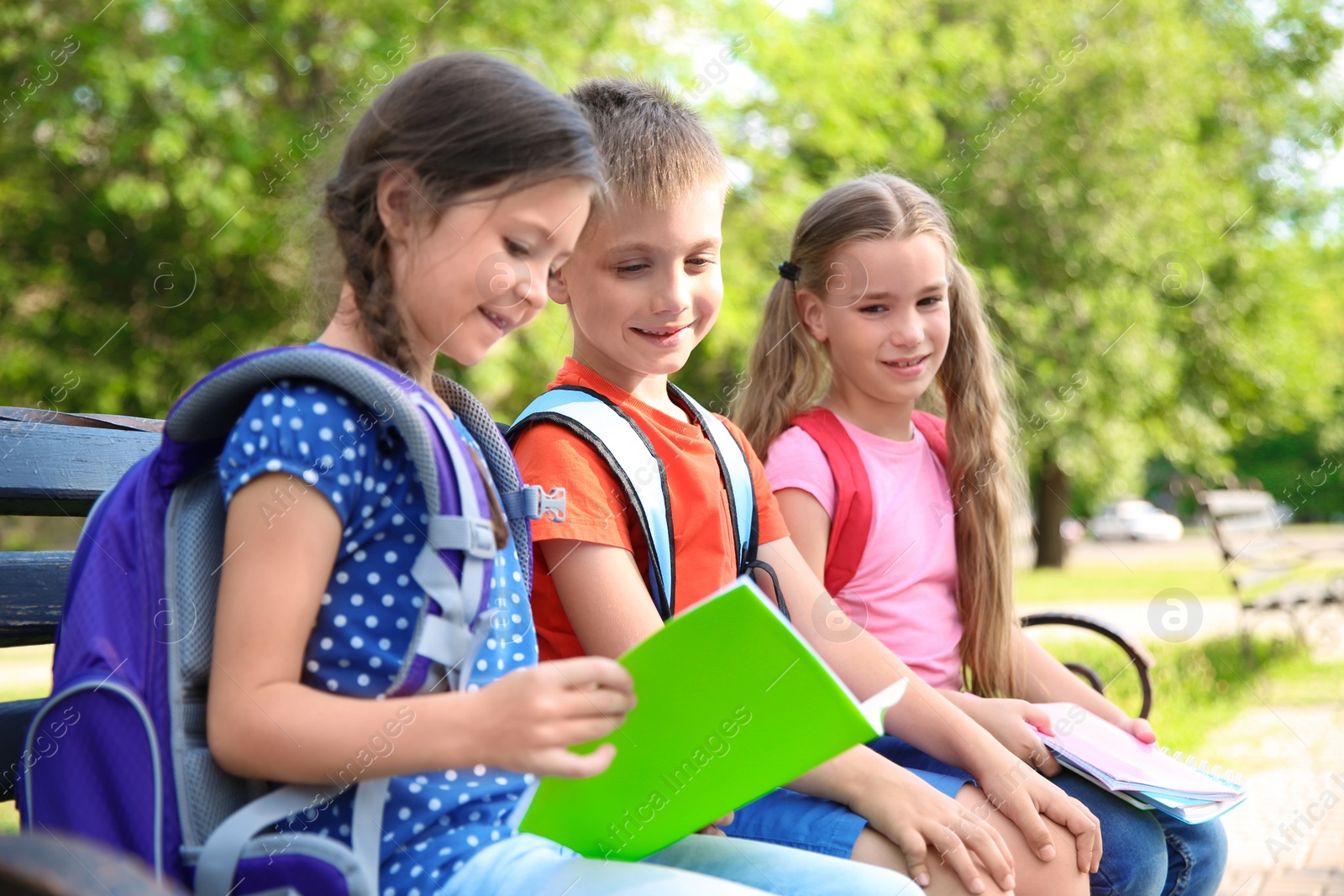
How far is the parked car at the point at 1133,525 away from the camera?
135ft

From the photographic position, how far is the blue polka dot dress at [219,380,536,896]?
46.6 inches

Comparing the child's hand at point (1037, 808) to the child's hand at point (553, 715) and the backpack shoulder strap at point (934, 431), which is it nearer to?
the backpack shoulder strap at point (934, 431)

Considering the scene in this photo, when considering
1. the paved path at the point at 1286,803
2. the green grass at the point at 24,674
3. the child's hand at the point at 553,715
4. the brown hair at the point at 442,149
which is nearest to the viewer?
the child's hand at the point at 553,715

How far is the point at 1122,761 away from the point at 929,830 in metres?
0.54

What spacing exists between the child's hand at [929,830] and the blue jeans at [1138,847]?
1.07ft

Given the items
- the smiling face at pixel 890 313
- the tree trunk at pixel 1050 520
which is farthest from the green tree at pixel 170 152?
the tree trunk at pixel 1050 520

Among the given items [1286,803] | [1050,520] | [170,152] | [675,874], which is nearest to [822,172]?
[170,152]

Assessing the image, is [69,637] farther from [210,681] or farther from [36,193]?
[36,193]

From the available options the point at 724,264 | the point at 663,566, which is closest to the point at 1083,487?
the point at 724,264

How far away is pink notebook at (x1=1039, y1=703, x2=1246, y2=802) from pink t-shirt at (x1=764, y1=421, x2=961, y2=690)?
0.25 m

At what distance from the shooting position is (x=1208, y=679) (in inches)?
272

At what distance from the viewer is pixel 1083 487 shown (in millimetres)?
17438

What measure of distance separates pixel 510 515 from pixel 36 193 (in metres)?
8.93

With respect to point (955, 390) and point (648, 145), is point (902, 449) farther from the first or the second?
point (648, 145)
